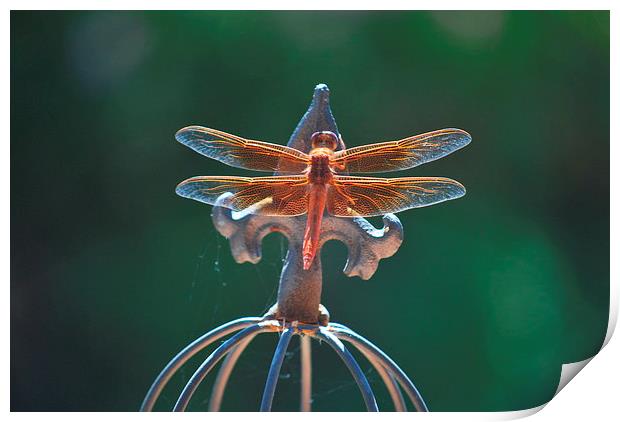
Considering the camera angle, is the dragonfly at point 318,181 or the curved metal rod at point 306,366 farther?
the curved metal rod at point 306,366

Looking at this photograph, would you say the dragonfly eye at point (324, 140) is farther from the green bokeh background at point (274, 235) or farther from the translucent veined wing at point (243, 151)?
the green bokeh background at point (274, 235)

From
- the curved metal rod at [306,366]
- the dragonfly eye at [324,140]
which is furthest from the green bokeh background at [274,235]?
the dragonfly eye at [324,140]

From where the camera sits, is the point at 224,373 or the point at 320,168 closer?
the point at 320,168

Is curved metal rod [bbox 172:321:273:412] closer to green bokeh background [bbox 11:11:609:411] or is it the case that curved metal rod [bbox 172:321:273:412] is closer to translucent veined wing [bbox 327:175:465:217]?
translucent veined wing [bbox 327:175:465:217]

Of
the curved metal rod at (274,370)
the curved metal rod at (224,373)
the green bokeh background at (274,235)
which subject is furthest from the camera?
the green bokeh background at (274,235)

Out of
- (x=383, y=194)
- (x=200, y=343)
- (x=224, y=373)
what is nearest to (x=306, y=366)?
(x=224, y=373)

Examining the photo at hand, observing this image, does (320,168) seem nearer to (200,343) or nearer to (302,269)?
(302,269)

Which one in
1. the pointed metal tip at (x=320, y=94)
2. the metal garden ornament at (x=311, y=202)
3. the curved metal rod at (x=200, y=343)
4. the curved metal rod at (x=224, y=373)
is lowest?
the curved metal rod at (x=224, y=373)
